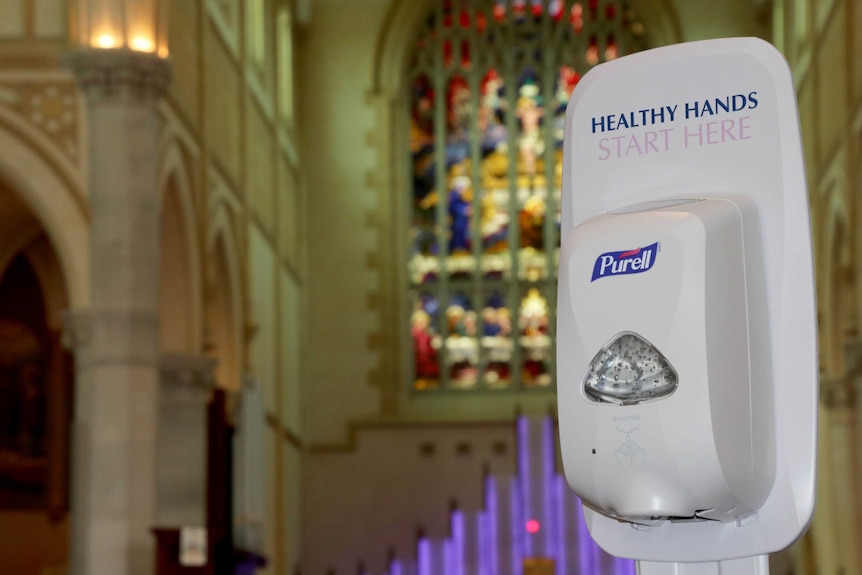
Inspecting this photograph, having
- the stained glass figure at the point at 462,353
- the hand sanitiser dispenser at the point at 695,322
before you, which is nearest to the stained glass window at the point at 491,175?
the stained glass figure at the point at 462,353

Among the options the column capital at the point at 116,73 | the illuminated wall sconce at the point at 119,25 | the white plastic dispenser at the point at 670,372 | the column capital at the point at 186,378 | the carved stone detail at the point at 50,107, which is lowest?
the white plastic dispenser at the point at 670,372

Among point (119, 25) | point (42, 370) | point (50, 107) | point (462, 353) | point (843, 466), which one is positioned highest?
point (119, 25)

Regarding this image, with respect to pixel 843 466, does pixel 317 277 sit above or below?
above

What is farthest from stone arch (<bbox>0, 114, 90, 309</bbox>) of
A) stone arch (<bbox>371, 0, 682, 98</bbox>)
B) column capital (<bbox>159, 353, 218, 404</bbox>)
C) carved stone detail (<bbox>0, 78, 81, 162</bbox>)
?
stone arch (<bbox>371, 0, 682, 98</bbox>)

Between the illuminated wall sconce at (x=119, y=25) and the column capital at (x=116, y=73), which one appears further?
the illuminated wall sconce at (x=119, y=25)

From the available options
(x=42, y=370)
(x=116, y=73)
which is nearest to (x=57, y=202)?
(x=116, y=73)

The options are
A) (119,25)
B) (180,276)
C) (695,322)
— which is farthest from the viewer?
(180,276)

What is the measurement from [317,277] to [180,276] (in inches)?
262

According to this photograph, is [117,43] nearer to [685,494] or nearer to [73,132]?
[73,132]

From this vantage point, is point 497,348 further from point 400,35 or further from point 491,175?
point 400,35

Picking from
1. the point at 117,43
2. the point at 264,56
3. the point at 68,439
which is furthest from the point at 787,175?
the point at 264,56

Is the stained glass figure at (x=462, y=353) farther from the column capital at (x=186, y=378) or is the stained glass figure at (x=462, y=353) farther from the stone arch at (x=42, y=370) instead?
the column capital at (x=186, y=378)

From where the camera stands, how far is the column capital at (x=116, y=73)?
10383mm

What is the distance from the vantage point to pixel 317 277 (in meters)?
19.4
